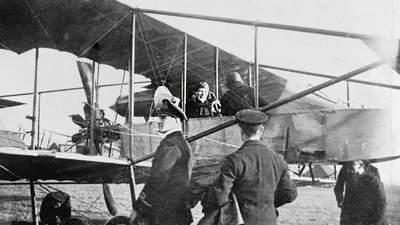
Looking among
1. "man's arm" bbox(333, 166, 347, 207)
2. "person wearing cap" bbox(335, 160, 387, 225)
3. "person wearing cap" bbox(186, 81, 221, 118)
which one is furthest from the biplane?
"man's arm" bbox(333, 166, 347, 207)

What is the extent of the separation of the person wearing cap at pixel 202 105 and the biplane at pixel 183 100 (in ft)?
0.71

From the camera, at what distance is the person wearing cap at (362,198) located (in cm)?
502

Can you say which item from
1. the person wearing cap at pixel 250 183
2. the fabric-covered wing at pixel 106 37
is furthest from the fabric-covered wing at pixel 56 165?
the person wearing cap at pixel 250 183

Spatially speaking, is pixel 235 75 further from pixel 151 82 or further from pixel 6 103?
pixel 6 103

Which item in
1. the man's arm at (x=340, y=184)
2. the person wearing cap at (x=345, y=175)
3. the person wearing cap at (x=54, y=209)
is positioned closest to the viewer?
the person wearing cap at (x=345, y=175)

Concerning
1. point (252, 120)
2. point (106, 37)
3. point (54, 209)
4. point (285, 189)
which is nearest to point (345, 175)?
point (285, 189)

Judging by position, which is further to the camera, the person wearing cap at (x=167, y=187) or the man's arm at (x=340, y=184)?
the man's arm at (x=340, y=184)

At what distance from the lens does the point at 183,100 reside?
257 inches

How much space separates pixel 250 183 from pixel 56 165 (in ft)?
11.1

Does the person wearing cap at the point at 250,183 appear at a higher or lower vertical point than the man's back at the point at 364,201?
higher

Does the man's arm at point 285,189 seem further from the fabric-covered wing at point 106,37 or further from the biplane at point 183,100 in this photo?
the fabric-covered wing at point 106,37

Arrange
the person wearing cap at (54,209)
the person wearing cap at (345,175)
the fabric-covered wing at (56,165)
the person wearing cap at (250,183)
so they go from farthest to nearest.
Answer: the person wearing cap at (54,209) → the person wearing cap at (345,175) → the fabric-covered wing at (56,165) → the person wearing cap at (250,183)

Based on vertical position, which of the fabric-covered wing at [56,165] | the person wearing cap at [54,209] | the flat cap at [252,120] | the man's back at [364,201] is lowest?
the person wearing cap at [54,209]

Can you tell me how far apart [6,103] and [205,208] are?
10957 millimetres
